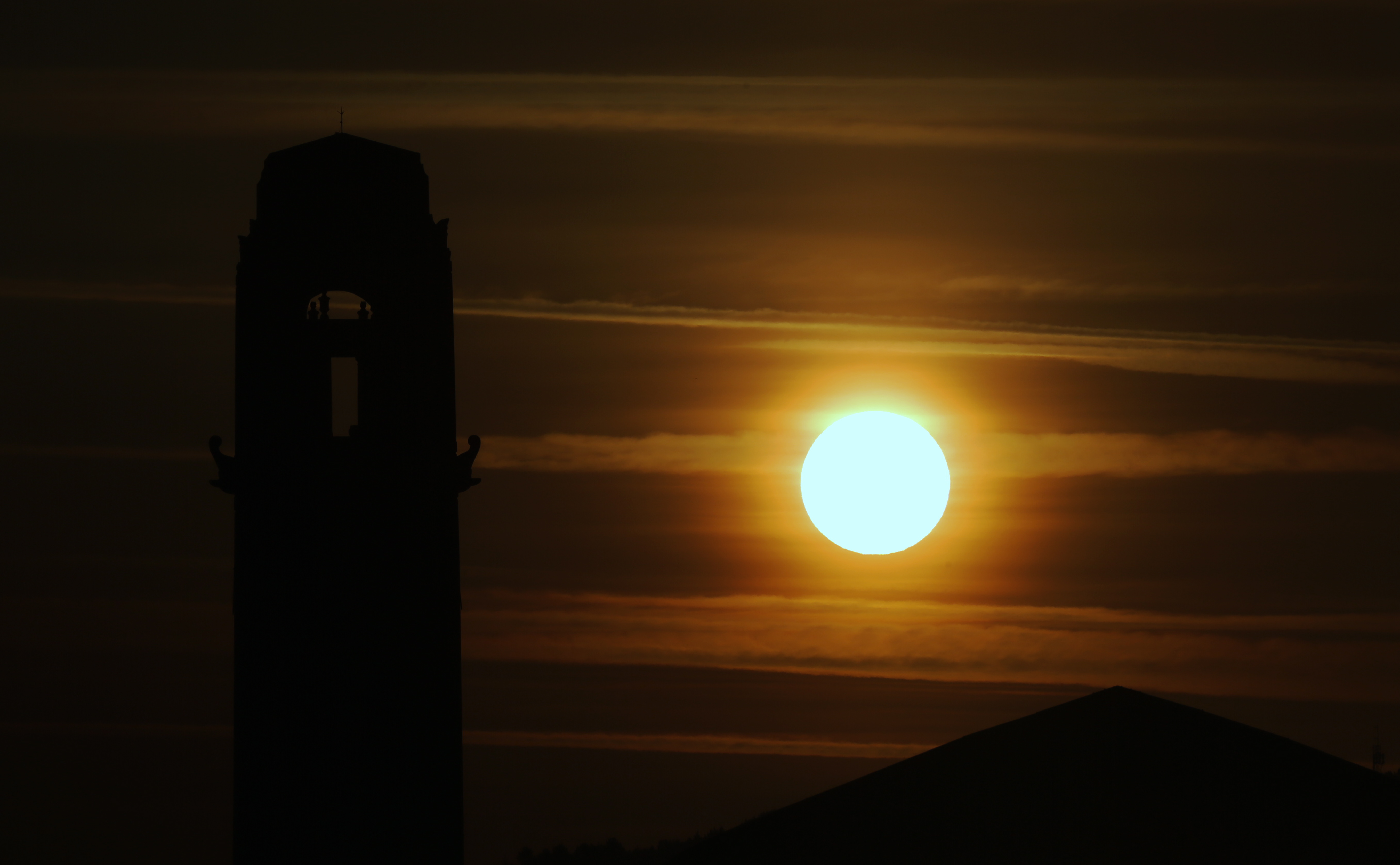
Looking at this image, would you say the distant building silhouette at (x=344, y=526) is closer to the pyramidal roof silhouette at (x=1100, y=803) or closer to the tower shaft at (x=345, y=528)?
the tower shaft at (x=345, y=528)

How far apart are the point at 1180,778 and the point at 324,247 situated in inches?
605

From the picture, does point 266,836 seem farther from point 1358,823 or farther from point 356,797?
point 1358,823

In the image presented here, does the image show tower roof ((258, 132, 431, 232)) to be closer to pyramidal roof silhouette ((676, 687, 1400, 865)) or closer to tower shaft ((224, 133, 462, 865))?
tower shaft ((224, 133, 462, 865))

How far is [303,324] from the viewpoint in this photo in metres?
26.6

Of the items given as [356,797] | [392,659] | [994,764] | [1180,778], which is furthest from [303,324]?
[1180,778]

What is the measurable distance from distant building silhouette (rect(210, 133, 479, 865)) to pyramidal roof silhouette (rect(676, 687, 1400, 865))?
724 cm

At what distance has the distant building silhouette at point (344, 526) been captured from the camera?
26.0 meters

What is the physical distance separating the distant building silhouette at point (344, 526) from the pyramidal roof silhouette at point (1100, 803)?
7.24 metres

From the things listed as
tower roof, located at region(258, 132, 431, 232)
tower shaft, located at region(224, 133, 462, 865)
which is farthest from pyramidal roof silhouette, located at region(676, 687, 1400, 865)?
tower roof, located at region(258, 132, 431, 232)

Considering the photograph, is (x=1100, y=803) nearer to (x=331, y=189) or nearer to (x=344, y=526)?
(x=344, y=526)

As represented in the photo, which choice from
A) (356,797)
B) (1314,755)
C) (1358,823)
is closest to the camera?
(1358,823)

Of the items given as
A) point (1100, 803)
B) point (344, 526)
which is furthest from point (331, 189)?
point (1100, 803)

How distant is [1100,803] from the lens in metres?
18.7

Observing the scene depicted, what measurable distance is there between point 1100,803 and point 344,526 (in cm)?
1315
